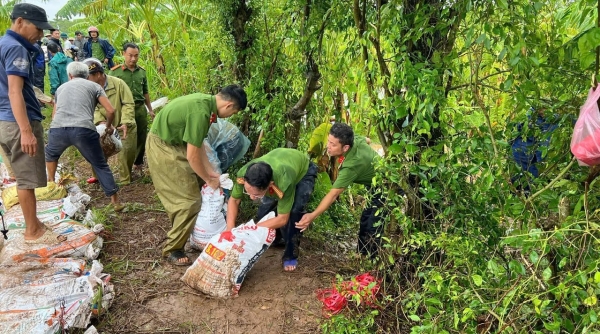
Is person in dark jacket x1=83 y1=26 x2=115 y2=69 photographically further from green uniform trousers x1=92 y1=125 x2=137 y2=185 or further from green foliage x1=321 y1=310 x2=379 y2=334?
green foliage x1=321 y1=310 x2=379 y2=334

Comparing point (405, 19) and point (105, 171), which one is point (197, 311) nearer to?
point (105, 171)

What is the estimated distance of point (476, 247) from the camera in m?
2.10

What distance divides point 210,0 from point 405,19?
2.41 m

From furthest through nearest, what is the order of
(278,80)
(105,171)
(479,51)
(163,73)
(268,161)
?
(163,73) → (105,171) → (278,80) → (268,161) → (479,51)

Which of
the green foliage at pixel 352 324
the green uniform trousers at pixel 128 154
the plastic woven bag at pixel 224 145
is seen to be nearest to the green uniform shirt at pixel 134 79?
the green uniform trousers at pixel 128 154

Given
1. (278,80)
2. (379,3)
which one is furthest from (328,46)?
(379,3)

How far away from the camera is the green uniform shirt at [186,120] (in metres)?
3.05

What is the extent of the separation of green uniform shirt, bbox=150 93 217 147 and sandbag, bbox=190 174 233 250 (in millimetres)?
475

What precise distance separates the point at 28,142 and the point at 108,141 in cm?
168

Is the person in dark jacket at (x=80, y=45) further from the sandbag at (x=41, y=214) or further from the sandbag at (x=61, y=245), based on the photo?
the sandbag at (x=61, y=245)

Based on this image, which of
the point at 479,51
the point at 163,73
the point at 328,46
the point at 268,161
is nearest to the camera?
the point at 479,51

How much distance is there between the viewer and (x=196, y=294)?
303cm

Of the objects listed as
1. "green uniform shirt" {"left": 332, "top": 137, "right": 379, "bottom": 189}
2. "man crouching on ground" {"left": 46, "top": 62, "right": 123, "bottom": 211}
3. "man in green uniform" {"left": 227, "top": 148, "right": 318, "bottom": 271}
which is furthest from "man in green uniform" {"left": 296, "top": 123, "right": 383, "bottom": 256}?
"man crouching on ground" {"left": 46, "top": 62, "right": 123, "bottom": 211}

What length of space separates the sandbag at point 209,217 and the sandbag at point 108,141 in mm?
1796
